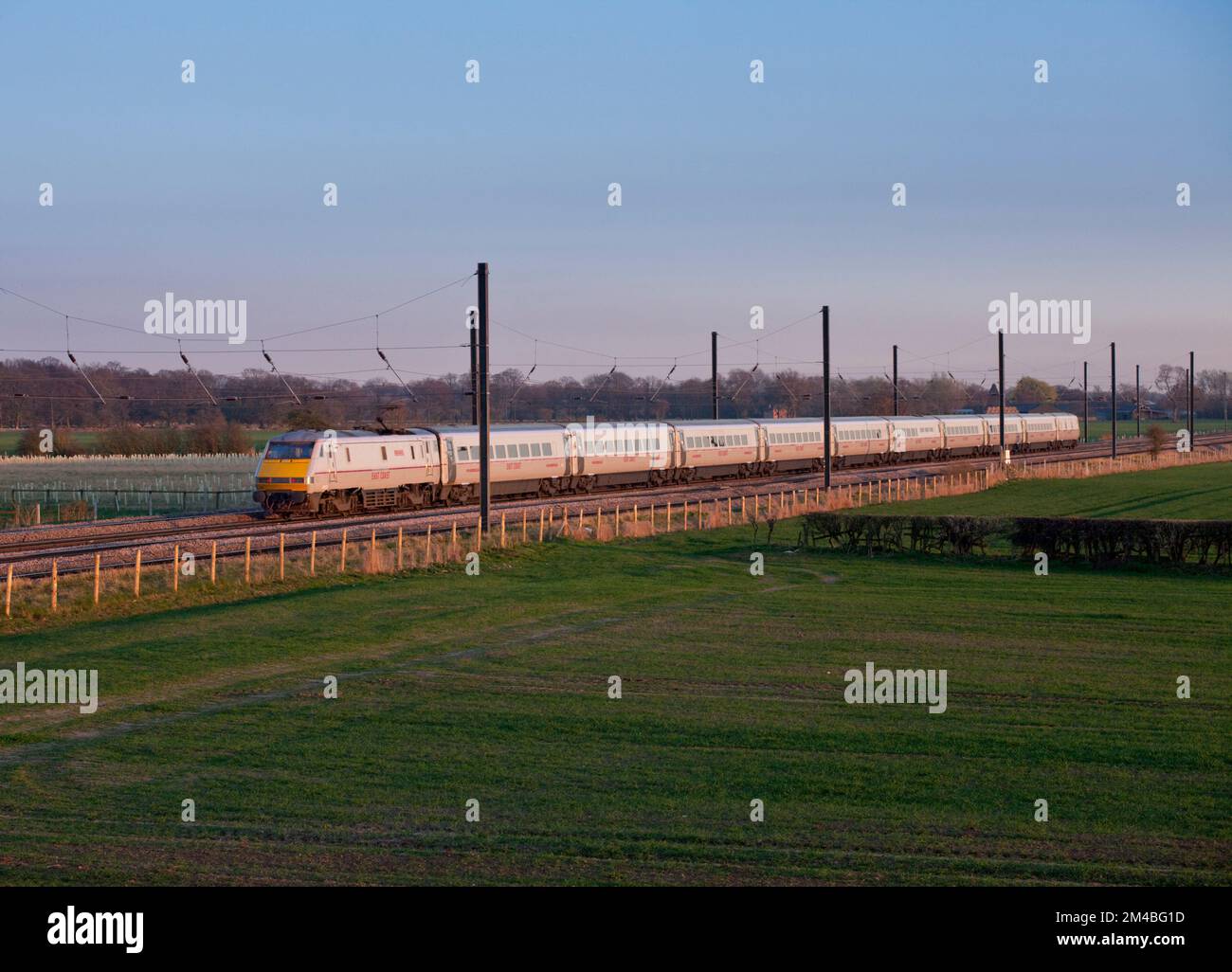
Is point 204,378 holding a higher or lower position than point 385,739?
higher

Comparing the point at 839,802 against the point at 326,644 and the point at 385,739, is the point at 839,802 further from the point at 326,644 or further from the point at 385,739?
the point at 326,644

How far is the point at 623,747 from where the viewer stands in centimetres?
1327

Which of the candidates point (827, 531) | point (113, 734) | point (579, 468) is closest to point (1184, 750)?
point (113, 734)

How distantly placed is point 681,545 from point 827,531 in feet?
13.2

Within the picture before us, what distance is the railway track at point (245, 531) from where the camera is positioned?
2953cm

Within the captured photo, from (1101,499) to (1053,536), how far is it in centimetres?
2605

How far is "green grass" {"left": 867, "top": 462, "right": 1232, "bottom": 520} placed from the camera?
157 ft

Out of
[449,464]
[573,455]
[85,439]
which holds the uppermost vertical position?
[85,439]

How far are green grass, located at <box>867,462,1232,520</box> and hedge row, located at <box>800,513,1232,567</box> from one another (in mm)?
8594

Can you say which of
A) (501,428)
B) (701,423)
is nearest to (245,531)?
(501,428)
